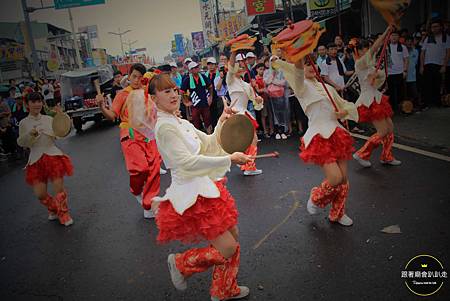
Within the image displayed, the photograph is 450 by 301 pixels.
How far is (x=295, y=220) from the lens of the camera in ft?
13.6

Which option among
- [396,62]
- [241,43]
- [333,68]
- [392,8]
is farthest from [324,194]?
[396,62]

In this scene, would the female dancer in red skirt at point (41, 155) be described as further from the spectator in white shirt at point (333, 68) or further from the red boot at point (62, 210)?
the spectator in white shirt at point (333, 68)

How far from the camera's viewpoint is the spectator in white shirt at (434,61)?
870 centimetres

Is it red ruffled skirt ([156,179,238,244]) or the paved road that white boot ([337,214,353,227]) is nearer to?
the paved road

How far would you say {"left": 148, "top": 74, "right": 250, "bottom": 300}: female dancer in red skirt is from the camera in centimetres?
254

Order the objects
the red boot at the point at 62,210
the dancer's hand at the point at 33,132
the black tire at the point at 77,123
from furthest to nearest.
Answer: the black tire at the point at 77,123 < the red boot at the point at 62,210 < the dancer's hand at the point at 33,132

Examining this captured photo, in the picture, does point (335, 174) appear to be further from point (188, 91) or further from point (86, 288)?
point (188, 91)

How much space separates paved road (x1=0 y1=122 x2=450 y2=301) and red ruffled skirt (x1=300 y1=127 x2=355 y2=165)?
2.48 feet

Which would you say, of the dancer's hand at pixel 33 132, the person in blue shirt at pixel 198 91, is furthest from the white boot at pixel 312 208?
the person in blue shirt at pixel 198 91

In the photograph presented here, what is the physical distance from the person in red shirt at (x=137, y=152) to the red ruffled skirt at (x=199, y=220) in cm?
203

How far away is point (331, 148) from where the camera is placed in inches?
147

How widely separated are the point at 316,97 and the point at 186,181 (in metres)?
1.88

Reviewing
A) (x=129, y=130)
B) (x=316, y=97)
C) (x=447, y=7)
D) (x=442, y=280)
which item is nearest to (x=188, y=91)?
(x=129, y=130)

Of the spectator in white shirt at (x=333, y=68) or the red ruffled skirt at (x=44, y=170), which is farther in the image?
the spectator in white shirt at (x=333, y=68)
